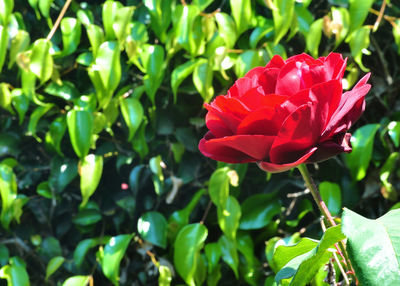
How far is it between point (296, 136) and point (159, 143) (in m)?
0.90

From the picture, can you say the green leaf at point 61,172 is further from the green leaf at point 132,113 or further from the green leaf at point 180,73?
the green leaf at point 180,73

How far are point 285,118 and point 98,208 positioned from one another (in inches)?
39.0

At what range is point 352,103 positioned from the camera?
0.43 metres

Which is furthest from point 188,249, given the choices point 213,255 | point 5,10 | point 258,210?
point 5,10

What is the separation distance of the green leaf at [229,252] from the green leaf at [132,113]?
0.31 metres

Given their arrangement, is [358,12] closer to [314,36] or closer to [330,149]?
[314,36]

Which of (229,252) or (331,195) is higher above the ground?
(331,195)

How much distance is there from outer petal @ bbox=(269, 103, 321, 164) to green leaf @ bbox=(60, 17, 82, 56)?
2.98 feet

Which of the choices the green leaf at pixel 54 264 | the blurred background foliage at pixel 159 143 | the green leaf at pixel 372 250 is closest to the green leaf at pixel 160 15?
the blurred background foliage at pixel 159 143

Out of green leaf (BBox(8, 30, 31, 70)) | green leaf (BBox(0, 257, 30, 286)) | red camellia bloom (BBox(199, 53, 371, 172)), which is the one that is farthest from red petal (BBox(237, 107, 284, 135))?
green leaf (BBox(0, 257, 30, 286))

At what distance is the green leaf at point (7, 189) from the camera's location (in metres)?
1.27

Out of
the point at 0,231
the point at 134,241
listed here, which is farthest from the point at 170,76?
the point at 0,231

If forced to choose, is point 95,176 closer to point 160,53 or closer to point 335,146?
point 160,53

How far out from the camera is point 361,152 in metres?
1.17
